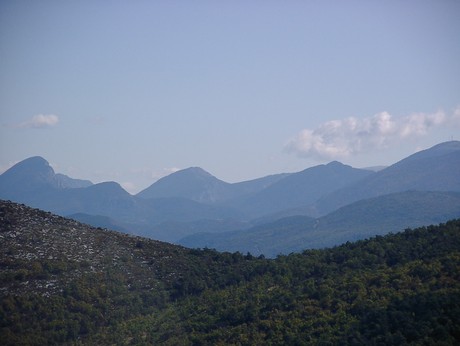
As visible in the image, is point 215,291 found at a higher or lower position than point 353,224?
higher

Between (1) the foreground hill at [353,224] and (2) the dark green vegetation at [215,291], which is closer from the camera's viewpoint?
(2) the dark green vegetation at [215,291]

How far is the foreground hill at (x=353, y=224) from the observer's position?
5477 inches

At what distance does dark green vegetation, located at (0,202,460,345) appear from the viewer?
72.6 feet

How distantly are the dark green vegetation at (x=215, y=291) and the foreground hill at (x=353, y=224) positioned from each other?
329 feet

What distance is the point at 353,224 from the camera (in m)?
153

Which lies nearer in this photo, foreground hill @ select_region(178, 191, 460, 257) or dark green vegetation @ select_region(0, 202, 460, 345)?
dark green vegetation @ select_region(0, 202, 460, 345)

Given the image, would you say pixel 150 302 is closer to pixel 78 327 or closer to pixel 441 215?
pixel 78 327

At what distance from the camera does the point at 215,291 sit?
2975 cm

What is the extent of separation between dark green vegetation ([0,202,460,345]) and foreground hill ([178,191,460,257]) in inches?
3944

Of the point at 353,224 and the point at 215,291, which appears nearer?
the point at 215,291

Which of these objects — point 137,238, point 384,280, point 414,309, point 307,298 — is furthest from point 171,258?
point 414,309

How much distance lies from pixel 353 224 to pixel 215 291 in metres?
127

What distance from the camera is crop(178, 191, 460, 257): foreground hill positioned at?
13912 cm

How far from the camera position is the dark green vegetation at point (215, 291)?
22.1m
